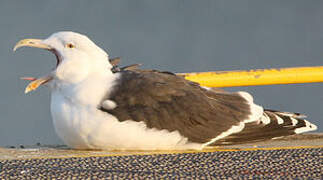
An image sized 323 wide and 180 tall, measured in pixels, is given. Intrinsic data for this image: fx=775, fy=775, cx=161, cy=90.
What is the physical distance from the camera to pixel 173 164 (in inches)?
107

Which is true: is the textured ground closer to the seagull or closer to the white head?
the seagull

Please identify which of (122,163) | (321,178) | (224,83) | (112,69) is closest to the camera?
(321,178)

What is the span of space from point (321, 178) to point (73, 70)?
1.30 m

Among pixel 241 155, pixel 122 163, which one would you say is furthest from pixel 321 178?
pixel 122 163

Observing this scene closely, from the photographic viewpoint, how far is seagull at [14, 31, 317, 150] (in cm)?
320

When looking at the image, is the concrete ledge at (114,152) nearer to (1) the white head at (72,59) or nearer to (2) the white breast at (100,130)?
(2) the white breast at (100,130)

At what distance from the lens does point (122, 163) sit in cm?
275

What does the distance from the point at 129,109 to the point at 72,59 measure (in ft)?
1.13

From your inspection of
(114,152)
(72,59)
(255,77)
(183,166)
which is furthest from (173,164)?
(255,77)

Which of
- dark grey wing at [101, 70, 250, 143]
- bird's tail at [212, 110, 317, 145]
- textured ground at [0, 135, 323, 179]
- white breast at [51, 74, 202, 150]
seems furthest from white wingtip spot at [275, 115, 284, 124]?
white breast at [51, 74, 202, 150]

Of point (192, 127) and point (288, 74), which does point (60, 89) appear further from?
point (288, 74)

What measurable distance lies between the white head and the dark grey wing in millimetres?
122

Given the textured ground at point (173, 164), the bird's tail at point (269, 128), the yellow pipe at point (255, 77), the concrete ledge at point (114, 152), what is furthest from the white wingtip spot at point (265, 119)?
the yellow pipe at point (255, 77)

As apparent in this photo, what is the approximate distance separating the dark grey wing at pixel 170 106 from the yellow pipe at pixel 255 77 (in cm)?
74
